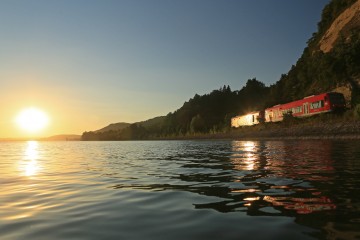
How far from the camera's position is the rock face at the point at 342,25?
263 ft

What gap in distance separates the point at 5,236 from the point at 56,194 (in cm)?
486

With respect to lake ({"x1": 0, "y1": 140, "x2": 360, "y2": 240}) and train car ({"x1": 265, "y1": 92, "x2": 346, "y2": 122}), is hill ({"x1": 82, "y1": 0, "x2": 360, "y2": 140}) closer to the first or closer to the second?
train car ({"x1": 265, "y1": 92, "x2": 346, "y2": 122})

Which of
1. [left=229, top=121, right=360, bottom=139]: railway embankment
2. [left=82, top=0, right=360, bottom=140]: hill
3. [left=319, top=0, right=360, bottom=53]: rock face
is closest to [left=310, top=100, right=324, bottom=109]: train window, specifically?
[left=229, top=121, right=360, bottom=139]: railway embankment

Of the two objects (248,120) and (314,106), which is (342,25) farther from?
(314,106)

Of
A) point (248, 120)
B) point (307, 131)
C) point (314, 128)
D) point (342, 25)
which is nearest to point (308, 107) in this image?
point (307, 131)

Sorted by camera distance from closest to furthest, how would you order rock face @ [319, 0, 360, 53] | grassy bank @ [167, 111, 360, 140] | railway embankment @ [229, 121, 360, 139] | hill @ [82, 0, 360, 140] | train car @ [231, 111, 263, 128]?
1. railway embankment @ [229, 121, 360, 139]
2. grassy bank @ [167, 111, 360, 140]
3. hill @ [82, 0, 360, 140]
4. rock face @ [319, 0, 360, 53]
5. train car @ [231, 111, 263, 128]

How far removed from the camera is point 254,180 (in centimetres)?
1170

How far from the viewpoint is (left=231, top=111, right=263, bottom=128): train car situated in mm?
83350

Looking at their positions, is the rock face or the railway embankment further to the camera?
the rock face

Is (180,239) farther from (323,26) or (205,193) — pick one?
(323,26)

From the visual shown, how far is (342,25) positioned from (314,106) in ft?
132

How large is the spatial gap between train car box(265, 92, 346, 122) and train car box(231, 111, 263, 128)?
33.6 feet

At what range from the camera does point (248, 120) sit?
90000 millimetres

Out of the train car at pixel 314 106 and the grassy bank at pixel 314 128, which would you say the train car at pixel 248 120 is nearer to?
the grassy bank at pixel 314 128
